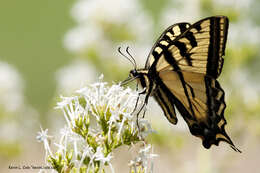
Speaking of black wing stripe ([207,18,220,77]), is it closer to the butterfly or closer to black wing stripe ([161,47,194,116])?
the butterfly

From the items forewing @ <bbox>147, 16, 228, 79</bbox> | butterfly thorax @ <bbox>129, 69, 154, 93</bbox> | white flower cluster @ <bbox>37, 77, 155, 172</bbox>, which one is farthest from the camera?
butterfly thorax @ <bbox>129, 69, 154, 93</bbox>

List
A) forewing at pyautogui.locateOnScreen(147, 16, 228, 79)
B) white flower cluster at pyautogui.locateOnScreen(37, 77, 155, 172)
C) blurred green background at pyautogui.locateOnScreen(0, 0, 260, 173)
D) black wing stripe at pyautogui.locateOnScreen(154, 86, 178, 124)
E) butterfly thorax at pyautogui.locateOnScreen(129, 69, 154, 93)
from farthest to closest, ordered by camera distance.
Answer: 1. blurred green background at pyautogui.locateOnScreen(0, 0, 260, 173)
2. black wing stripe at pyautogui.locateOnScreen(154, 86, 178, 124)
3. butterfly thorax at pyautogui.locateOnScreen(129, 69, 154, 93)
4. forewing at pyautogui.locateOnScreen(147, 16, 228, 79)
5. white flower cluster at pyautogui.locateOnScreen(37, 77, 155, 172)

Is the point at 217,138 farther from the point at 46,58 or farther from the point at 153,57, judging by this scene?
the point at 46,58

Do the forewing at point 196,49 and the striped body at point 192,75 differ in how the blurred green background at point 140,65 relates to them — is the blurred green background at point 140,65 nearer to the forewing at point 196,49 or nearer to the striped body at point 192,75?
the striped body at point 192,75

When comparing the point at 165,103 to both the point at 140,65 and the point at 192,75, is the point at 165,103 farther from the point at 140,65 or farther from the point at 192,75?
the point at 140,65

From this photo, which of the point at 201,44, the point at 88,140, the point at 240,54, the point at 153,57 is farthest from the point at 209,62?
the point at 240,54

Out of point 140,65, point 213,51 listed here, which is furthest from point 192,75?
point 140,65

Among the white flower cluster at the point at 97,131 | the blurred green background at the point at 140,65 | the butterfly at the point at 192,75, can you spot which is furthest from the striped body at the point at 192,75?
the blurred green background at the point at 140,65

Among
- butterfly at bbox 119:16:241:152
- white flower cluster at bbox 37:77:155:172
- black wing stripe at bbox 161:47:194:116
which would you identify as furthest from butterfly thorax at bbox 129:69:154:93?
white flower cluster at bbox 37:77:155:172
